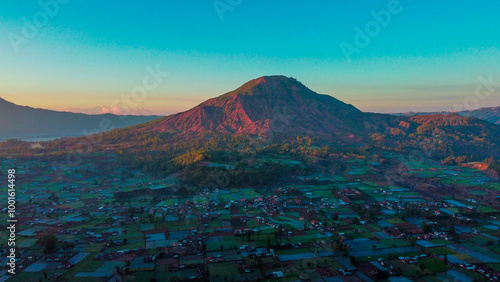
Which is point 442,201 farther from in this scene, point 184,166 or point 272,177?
point 184,166

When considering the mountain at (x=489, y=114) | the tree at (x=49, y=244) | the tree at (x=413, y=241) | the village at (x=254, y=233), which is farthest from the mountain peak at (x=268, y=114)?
the mountain at (x=489, y=114)

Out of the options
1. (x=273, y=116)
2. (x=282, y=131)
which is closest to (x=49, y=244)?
(x=282, y=131)

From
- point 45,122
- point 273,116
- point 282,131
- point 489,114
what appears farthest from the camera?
point 489,114

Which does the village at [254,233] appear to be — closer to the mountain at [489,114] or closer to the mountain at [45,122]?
the mountain at [45,122]

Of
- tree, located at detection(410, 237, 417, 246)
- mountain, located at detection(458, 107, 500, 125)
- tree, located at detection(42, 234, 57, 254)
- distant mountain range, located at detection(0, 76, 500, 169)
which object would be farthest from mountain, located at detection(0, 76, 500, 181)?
mountain, located at detection(458, 107, 500, 125)

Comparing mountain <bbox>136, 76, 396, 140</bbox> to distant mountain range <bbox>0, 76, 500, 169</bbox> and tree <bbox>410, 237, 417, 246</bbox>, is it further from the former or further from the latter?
tree <bbox>410, 237, 417, 246</bbox>

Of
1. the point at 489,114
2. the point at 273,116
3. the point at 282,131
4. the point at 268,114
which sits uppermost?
the point at 268,114

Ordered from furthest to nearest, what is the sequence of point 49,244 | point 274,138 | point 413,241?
point 274,138 < point 413,241 < point 49,244

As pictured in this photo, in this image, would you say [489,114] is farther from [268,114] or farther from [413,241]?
[413,241]

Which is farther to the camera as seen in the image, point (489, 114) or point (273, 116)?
point (489, 114)
